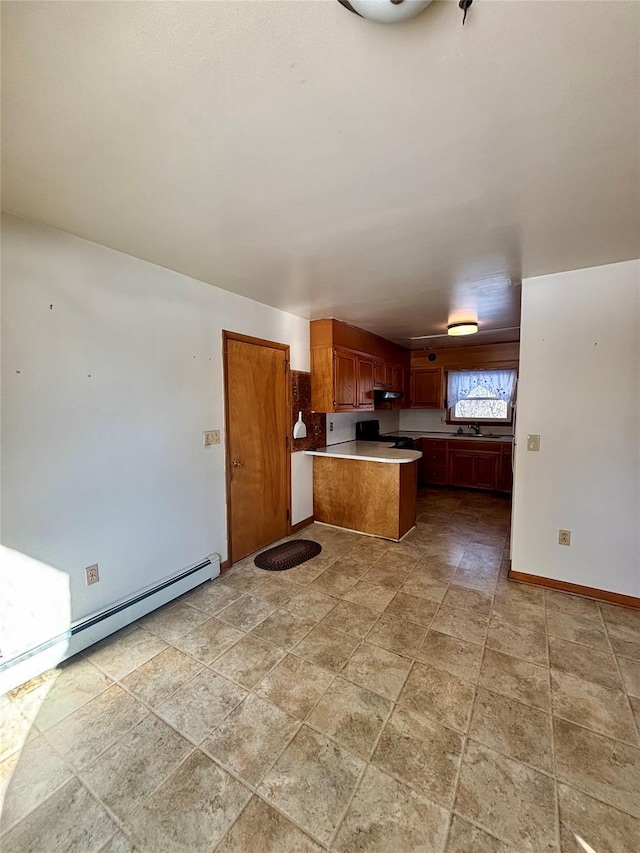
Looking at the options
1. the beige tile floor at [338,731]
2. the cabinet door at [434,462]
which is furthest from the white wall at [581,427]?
the cabinet door at [434,462]

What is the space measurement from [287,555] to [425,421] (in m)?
4.24

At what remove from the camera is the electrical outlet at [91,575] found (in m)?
2.10

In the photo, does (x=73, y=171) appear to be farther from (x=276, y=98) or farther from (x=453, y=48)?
(x=453, y=48)

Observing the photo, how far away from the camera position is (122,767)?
1.41 meters

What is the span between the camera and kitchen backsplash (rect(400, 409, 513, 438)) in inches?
251

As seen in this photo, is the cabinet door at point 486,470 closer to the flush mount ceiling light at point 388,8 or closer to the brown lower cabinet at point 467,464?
the brown lower cabinet at point 467,464

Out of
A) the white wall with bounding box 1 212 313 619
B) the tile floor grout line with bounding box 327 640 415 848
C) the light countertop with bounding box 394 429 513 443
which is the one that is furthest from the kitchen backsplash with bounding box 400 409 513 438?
the tile floor grout line with bounding box 327 640 415 848

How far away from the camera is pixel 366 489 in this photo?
12.5ft

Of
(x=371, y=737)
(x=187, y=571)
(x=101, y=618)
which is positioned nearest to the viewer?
(x=371, y=737)

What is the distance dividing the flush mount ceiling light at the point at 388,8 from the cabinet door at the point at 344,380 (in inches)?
124

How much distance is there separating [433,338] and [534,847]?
5011 millimetres

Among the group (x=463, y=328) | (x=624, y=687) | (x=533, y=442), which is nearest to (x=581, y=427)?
(x=533, y=442)

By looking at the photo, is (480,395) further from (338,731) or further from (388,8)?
(388,8)

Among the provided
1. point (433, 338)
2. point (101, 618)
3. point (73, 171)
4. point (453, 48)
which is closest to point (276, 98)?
point (453, 48)
